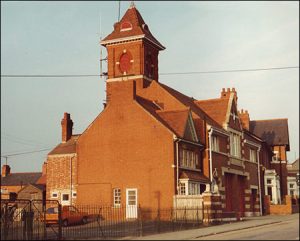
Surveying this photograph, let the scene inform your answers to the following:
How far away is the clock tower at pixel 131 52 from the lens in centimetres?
5459

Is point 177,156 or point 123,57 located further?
point 123,57

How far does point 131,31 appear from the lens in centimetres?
5606

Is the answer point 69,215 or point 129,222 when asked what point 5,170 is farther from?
point 129,222

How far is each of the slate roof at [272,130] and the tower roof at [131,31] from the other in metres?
23.6

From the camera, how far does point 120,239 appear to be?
86.2 ft

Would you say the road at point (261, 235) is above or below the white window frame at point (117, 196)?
below

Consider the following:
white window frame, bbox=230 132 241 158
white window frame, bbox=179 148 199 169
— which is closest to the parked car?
white window frame, bbox=179 148 199 169

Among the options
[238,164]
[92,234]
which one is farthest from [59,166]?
[92,234]

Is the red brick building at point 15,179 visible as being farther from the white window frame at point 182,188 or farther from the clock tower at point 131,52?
the white window frame at point 182,188

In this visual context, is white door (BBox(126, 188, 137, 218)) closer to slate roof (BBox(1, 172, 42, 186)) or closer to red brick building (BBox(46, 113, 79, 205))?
red brick building (BBox(46, 113, 79, 205))

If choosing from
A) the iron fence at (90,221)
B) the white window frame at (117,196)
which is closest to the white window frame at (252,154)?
the iron fence at (90,221)

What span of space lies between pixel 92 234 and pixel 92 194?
1550cm

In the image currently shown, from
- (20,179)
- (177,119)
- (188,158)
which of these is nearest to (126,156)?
(188,158)

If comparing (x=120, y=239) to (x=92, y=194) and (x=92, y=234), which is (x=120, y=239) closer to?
(x=92, y=234)
